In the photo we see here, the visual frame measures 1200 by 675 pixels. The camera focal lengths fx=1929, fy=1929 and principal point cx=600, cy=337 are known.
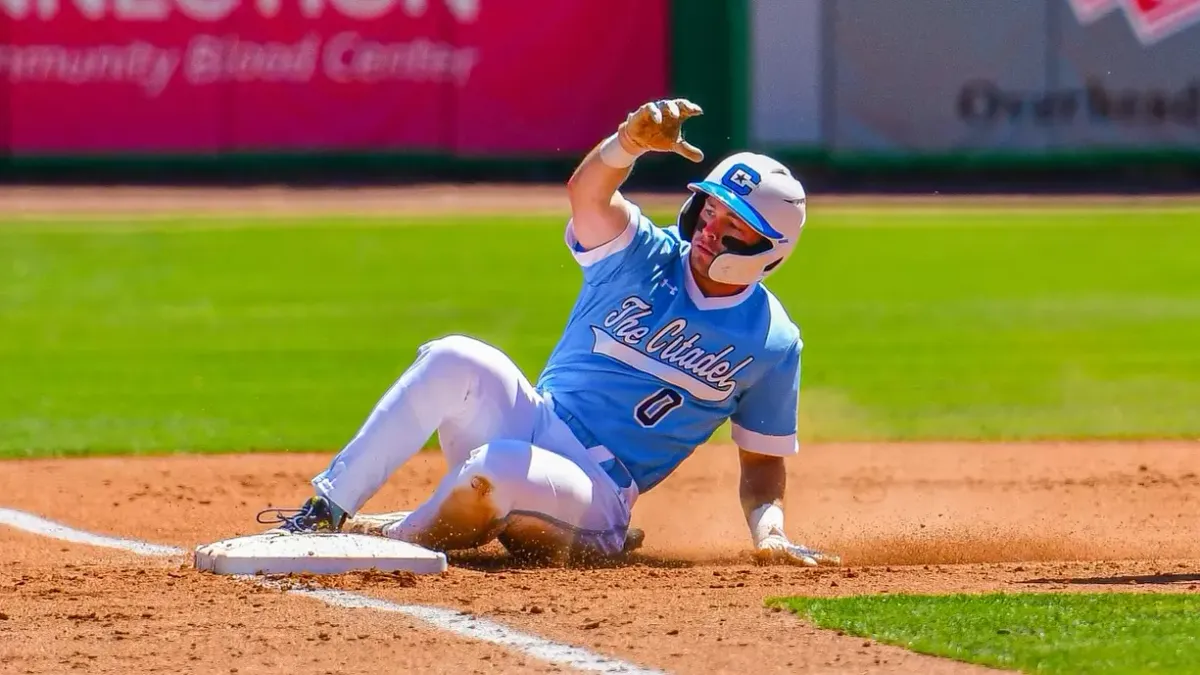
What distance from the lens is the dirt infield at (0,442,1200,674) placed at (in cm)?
431

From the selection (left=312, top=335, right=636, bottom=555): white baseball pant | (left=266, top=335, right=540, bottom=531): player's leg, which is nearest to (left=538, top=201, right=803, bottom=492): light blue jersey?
(left=312, top=335, right=636, bottom=555): white baseball pant

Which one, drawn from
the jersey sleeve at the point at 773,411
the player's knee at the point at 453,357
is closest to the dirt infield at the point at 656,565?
the jersey sleeve at the point at 773,411

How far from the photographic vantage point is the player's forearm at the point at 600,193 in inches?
208

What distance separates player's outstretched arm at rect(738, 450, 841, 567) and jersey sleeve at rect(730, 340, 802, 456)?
0.27ft

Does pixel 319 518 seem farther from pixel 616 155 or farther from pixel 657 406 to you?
pixel 616 155

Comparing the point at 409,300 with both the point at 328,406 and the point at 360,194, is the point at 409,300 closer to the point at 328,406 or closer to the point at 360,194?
the point at 328,406

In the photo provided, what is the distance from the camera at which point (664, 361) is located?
5.58m

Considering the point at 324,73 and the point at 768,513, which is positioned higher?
the point at 768,513

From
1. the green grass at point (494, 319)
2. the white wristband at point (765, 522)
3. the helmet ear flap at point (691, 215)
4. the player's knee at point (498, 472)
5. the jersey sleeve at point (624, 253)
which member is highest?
the helmet ear flap at point (691, 215)

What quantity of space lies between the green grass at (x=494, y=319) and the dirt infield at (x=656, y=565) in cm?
87

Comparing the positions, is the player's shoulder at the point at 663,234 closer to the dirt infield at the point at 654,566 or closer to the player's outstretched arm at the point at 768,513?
the player's outstretched arm at the point at 768,513

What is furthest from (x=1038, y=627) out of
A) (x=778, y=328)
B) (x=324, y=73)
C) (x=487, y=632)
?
(x=324, y=73)

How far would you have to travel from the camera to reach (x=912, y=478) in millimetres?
7746

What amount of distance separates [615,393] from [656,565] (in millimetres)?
548
